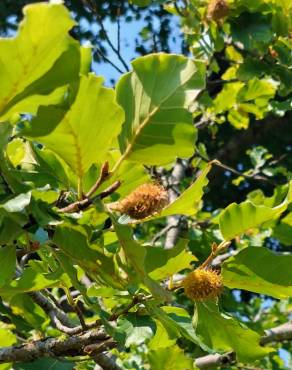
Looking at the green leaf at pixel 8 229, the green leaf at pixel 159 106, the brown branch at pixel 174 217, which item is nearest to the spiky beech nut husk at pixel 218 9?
the brown branch at pixel 174 217

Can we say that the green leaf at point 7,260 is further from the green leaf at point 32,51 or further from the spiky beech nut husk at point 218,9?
the spiky beech nut husk at point 218,9

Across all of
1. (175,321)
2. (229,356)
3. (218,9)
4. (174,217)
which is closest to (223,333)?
(175,321)

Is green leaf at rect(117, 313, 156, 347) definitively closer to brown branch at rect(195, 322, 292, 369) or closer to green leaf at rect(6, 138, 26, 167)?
green leaf at rect(6, 138, 26, 167)

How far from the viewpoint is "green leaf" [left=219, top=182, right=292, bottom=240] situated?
916mm

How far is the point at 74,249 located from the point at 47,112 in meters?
0.18

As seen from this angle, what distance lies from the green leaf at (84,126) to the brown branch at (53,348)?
1.23 ft

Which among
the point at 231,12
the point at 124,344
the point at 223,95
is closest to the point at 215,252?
the point at 124,344

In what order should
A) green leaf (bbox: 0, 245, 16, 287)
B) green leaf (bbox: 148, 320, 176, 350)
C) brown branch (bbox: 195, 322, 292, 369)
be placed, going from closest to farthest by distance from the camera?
green leaf (bbox: 0, 245, 16, 287) < green leaf (bbox: 148, 320, 176, 350) < brown branch (bbox: 195, 322, 292, 369)

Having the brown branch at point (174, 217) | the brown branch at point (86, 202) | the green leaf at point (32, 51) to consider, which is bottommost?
the brown branch at point (174, 217)

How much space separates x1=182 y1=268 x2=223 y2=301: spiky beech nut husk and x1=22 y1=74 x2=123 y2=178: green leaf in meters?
0.28

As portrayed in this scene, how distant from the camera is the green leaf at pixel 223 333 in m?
1.00

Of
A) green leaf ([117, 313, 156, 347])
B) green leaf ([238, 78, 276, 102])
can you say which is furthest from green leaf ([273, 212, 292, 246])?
green leaf ([238, 78, 276, 102])

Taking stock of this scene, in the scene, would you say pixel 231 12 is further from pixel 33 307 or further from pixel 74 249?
pixel 74 249

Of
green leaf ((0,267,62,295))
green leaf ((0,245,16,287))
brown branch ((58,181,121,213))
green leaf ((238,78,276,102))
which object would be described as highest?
brown branch ((58,181,121,213))
